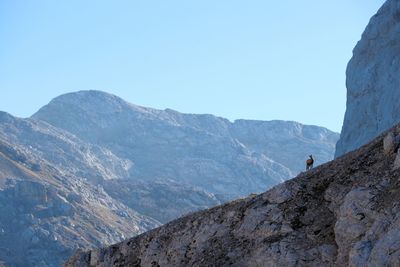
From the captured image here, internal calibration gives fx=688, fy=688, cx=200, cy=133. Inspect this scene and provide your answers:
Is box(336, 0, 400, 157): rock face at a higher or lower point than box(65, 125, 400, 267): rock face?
higher

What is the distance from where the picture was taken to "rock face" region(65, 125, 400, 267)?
22.2 metres

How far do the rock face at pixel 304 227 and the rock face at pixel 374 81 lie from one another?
65412mm

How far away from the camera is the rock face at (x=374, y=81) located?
3784 inches

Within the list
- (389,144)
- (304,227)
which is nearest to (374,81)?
(389,144)

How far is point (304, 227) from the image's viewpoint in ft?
83.8

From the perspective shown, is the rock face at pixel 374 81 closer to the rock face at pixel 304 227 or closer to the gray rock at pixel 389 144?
the rock face at pixel 304 227

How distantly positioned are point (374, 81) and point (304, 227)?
3214 inches

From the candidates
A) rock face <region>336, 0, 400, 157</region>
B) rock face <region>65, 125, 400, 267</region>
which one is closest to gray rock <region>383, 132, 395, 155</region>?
rock face <region>65, 125, 400, 267</region>

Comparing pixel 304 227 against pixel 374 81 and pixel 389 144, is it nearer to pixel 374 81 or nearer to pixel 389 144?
pixel 389 144

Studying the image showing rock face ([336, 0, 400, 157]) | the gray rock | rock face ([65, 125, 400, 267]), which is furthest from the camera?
rock face ([336, 0, 400, 157])

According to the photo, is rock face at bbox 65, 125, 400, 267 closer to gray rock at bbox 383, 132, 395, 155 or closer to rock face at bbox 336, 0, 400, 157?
gray rock at bbox 383, 132, 395, 155

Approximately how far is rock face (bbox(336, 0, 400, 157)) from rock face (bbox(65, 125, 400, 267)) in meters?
65.4

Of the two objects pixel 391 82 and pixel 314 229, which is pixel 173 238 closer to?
pixel 314 229

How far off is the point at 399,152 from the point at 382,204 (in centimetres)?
265
